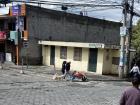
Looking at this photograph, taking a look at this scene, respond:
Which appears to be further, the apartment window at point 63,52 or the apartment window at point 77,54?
the apartment window at point 63,52

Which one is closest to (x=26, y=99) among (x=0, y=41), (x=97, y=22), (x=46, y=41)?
(x=46, y=41)

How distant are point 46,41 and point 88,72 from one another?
680 centimetres

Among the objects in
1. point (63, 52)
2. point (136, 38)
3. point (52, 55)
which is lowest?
point (52, 55)

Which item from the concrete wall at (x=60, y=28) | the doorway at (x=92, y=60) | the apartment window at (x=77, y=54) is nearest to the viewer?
the doorway at (x=92, y=60)

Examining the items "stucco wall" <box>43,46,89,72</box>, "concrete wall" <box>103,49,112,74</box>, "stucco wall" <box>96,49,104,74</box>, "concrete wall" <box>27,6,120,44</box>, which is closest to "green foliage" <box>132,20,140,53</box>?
"concrete wall" <box>27,6,120,44</box>

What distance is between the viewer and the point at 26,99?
14.7 metres

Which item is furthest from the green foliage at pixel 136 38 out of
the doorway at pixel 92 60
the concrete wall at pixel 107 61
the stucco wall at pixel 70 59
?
the doorway at pixel 92 60

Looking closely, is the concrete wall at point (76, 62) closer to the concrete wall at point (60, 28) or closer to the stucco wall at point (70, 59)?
the stucco wall at point (70, 59)

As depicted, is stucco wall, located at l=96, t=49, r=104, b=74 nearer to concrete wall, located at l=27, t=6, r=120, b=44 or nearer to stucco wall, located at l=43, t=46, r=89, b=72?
stucco wall, located at l=43, t=46, r=89, b=72

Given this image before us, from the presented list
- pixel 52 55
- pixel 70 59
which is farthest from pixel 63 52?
pixel 52 55

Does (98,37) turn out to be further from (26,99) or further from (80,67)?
(26,99)

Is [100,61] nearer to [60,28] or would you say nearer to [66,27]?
[60,28]

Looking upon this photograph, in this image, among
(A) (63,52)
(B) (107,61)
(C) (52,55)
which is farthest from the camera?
(C) (52,55)

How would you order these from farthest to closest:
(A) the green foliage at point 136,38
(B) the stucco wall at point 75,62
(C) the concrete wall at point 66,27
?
(A) the green foliage at point 136,38 < (C) the concrete wall at point 66,27 < (B) the stucco wall at point 75,62
